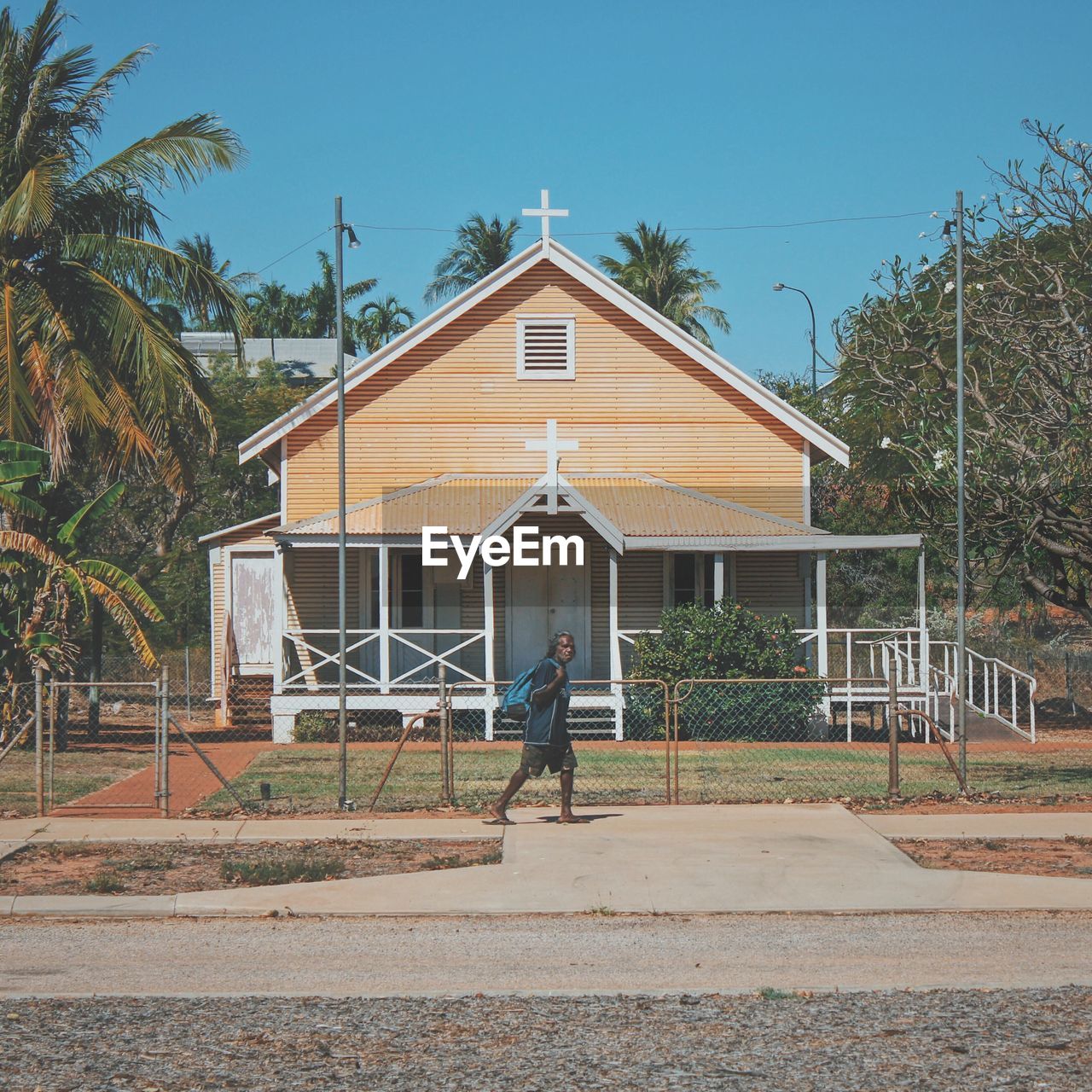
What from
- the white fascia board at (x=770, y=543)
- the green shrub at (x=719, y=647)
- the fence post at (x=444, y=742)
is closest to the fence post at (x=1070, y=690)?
the white fascia board at (x=770, y=543)

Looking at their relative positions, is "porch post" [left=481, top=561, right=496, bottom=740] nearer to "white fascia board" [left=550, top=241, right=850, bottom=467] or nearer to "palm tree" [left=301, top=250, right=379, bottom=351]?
"white fascia board" [left=550, top=241, right=850, bottom=467]

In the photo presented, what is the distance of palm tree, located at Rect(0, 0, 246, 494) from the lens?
2173 cm

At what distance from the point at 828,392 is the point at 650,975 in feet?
116

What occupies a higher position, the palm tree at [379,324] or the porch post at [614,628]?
the palm tree at [379,324]

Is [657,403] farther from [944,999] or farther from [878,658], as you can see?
[944,999]

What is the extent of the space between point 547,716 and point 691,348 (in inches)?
505

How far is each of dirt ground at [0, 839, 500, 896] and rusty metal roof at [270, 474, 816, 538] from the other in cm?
931

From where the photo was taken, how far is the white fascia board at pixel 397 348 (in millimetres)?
24469

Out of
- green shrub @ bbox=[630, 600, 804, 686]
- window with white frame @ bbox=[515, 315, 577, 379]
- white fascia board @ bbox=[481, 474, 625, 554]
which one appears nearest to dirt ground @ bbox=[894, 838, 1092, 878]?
green shrub @ bbox=[630, 600, 804, 686]

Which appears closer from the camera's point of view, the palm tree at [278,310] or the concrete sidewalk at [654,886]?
the concrete sidewalk at [654,886]

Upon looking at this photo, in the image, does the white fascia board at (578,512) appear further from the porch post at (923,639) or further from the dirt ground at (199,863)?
the dirt ground at (199,863)

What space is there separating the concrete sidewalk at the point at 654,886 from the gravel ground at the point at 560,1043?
2508 millimetres

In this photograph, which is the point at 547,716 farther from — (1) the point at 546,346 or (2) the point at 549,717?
(1) the point at 546,346

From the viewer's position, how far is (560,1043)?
727 cm
